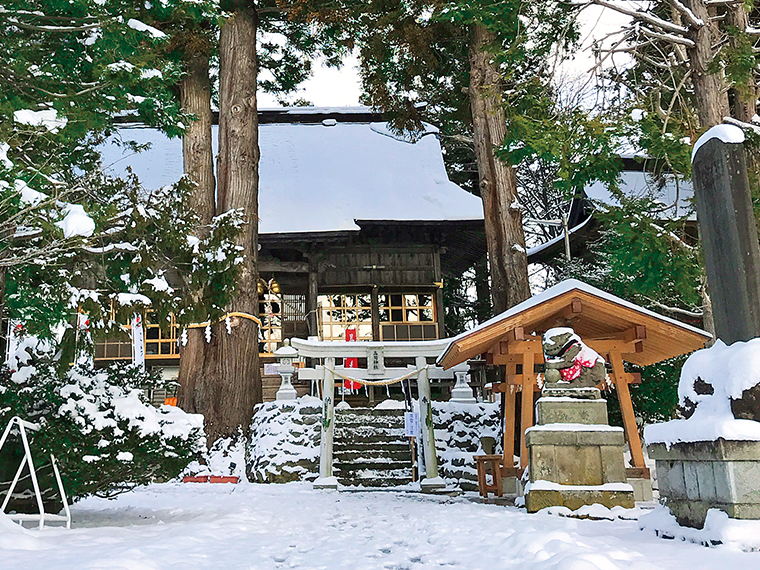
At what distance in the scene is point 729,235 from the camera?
4.74 m

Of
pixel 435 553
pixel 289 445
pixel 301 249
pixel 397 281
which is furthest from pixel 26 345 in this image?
pixel 397 281

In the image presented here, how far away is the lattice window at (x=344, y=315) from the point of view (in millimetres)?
18609

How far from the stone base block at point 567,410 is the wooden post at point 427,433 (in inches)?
157

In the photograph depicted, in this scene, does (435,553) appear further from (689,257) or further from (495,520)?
(689,257)

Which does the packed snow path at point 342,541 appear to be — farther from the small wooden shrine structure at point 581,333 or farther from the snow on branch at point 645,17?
the snow on branch at point 645,17

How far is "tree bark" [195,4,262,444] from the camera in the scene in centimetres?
1227

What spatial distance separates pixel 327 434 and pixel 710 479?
7.36m

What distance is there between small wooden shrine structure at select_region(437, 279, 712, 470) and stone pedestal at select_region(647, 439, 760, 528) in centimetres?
343

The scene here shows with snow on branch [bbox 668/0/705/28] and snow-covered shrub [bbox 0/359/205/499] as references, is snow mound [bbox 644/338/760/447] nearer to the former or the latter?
Answer: snow-covered shrub [bbox 0/359/205/499]

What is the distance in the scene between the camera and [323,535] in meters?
5.81

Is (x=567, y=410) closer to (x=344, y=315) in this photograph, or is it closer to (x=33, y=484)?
(x=33, y=484)

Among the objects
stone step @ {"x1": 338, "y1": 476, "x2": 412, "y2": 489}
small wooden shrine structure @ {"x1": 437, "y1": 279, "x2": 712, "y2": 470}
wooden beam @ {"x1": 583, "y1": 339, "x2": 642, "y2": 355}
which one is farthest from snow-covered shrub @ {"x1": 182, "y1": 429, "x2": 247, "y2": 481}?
wooden beam @ {"x1": 583, "y1": 339, "x2": 642, "y2": 355}

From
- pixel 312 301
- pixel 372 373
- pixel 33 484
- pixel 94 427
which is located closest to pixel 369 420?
pixel 372 373

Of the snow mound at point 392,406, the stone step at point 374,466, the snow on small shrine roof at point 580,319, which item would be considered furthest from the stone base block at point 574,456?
the snow mound at point 392,406
